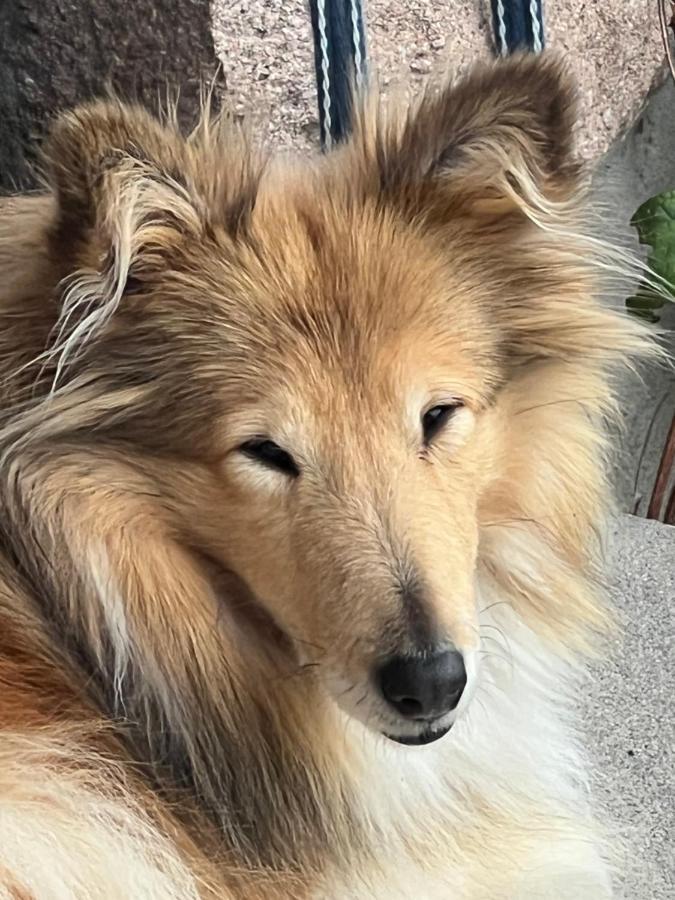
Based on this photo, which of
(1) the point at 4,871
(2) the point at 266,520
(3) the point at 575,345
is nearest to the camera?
(1) the point at 4,871

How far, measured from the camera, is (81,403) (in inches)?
46.9

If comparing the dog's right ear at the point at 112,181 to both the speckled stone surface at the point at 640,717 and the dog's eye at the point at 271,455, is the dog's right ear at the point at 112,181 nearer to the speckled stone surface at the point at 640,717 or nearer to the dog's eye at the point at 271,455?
the dog's eye at the point at 271,455

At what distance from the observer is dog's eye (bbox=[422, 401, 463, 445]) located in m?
1.20

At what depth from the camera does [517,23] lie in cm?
193

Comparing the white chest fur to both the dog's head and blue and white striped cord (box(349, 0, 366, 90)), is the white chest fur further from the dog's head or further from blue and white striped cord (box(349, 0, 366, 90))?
blue and white striped cord (box(349, 0, 366, 90))

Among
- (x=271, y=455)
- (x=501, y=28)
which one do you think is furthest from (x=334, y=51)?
(x=271, y=455)

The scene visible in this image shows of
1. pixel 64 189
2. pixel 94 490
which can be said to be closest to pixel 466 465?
pixel 94 490

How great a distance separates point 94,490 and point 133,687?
0.75 feet

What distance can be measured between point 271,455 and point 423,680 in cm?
29

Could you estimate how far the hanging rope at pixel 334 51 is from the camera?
65.9 inches

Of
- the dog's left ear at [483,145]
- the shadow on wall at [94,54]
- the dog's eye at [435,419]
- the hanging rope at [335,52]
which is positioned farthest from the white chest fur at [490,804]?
the shadow on wall at [94,54]

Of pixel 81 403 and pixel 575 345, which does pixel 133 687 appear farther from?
pixel 575 345

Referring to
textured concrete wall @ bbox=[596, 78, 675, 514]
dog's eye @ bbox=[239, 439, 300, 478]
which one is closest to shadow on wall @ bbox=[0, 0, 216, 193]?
dog's eye @ bbox=[239, 439, 300, 478]

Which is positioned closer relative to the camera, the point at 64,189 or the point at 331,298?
the point at 64,189
